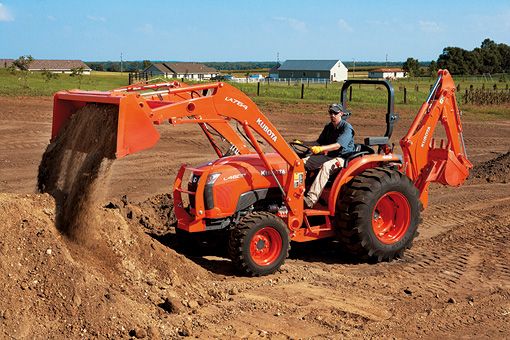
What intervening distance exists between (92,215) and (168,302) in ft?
4.87

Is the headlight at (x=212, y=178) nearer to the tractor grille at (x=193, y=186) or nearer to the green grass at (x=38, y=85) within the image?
the tractor grille at (x=193, y=186)

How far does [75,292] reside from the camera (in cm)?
599

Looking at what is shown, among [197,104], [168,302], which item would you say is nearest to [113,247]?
[168,302]

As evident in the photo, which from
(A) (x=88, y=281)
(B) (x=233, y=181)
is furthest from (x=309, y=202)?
(A) (x=88, y=281)

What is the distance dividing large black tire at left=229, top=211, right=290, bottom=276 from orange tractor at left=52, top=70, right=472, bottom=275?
0.5 inches

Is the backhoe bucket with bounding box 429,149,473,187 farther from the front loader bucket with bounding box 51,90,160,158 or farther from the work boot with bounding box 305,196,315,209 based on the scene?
the front loader bucket with bounding box 51,90,160,158

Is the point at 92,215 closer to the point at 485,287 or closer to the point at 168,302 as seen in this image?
the point at 168,302

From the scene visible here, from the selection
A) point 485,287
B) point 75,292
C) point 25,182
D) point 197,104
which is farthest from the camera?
point 25,182

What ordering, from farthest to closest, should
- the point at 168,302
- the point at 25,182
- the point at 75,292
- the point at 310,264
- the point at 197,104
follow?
the point at 25,182, the point at 310,264, the point at 197,104, the point at 168,302, the point at 75,292

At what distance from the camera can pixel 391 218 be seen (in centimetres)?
909

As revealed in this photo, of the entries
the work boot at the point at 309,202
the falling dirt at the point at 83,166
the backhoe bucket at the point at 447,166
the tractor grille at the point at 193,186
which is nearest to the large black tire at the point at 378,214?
the work boot at the point at 309,202

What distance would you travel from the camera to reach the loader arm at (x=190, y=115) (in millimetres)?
6832

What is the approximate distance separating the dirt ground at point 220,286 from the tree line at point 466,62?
247 feet

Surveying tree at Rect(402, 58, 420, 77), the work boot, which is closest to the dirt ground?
the work boot
